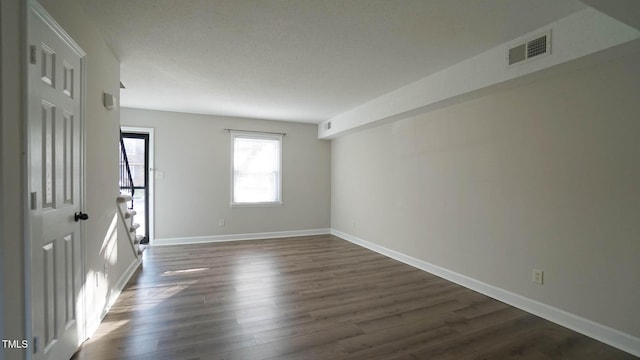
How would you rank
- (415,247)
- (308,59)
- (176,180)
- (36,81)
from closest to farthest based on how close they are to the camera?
(36,81), (308,59), (415,247), (176,180)

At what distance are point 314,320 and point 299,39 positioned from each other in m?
2.57

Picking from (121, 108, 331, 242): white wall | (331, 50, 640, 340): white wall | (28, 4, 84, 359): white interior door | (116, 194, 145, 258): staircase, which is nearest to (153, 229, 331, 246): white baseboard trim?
(121, 108, 331, 242): white wall

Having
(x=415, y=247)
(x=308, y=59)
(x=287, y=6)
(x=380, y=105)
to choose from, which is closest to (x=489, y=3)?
(x=287, y=6)

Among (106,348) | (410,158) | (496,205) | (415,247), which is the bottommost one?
(106,348)

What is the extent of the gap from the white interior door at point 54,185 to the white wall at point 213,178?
3369mm

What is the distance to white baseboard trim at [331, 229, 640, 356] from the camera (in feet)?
6.80

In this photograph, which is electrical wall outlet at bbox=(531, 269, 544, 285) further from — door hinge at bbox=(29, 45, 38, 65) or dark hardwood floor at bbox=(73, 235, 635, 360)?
door hinge at bbox=(29, 45, 38, 65)

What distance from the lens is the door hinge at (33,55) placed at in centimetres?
143

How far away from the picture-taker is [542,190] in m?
2.59

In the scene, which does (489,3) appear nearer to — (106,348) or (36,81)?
(36,81)

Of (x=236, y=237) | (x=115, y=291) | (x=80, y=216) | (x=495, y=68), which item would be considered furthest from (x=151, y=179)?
(x=495, y=68)

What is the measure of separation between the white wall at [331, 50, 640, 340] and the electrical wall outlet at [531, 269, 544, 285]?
0.04 m

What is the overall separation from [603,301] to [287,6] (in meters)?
3.39

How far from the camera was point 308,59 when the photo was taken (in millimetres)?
2965
